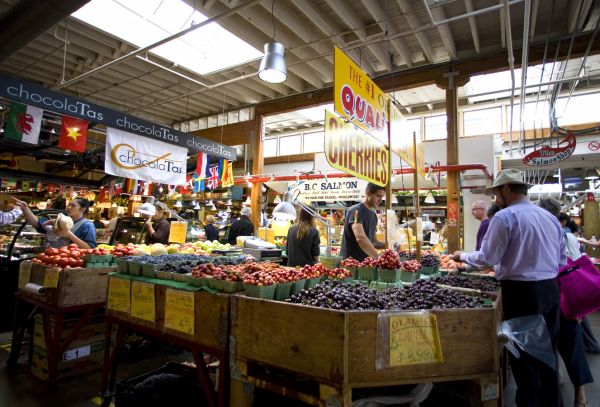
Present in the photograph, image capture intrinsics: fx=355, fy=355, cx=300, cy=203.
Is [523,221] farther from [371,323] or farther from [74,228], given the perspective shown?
[74,228]

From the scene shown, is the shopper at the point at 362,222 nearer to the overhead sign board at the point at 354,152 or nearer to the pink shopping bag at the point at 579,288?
the overhead sign board at the point at 354,152

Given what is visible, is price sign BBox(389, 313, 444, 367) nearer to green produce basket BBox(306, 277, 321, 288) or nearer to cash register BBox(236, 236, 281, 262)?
green produce basket BBox(306, 277, 321, 288)

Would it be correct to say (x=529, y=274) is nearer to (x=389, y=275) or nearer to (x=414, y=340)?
(x=389, y=275)

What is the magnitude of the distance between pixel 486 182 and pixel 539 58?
295cm

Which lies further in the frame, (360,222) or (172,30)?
(172,30)

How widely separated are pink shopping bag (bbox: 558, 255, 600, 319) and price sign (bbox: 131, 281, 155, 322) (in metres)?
3.52

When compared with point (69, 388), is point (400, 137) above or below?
above

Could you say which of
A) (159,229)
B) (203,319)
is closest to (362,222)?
(203,319)

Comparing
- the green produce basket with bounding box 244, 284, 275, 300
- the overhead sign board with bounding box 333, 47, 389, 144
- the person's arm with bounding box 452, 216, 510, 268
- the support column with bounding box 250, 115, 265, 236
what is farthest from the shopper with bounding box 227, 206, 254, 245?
the green produce basket with bounding box 244, 284, 275, 300

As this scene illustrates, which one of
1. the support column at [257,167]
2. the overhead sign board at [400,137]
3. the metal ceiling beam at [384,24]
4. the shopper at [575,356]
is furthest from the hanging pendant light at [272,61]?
the support column at [257,167]

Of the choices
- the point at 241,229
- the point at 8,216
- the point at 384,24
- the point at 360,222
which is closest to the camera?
the point at 360,222

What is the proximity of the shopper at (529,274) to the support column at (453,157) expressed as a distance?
223 inches

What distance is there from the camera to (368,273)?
3.26 m

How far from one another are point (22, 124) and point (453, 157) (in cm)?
867
